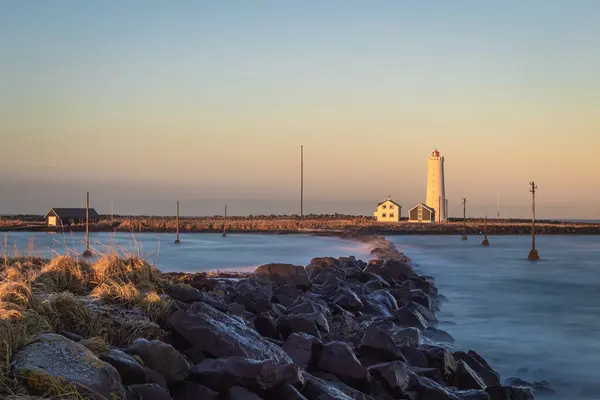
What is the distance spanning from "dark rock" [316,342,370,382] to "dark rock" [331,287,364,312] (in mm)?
5705

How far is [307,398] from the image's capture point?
5.94 m

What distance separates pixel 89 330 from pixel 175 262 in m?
26.4

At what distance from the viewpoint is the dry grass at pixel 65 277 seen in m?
8.73

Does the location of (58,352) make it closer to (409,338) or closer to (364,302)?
(409,338)

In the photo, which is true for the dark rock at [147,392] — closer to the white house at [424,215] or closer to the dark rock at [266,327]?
the dark rock at [266,327]

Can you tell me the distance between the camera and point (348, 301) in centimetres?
1304

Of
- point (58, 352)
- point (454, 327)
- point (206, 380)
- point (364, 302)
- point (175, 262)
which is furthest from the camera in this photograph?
point (175, 262)

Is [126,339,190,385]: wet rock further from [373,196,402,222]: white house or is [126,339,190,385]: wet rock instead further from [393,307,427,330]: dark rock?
[373,196,402,222]: white house

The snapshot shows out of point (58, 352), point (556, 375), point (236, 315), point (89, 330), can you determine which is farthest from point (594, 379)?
point (58, 352)

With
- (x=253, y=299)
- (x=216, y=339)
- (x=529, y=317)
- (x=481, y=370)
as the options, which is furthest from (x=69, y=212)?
(x=216, y=339)

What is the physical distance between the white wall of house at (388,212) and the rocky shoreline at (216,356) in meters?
77.1

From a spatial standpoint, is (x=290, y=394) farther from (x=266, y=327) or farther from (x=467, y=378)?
(x=467, y=378)

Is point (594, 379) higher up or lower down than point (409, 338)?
lower down

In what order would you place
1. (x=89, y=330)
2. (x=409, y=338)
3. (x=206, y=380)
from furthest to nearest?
(x=409, y=338), (x=89, y=330), (x=206, y=380)
